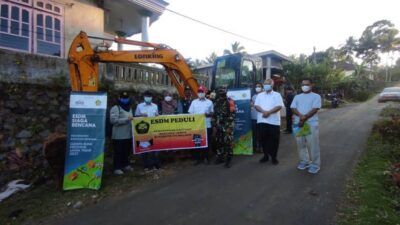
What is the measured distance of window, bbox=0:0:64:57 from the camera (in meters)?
10.9

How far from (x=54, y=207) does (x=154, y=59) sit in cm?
433

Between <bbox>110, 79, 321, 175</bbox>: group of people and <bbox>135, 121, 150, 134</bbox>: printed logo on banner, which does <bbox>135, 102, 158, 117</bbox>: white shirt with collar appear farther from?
<bbox>135, 121, 150, 134</bbox>: printed logo on banner

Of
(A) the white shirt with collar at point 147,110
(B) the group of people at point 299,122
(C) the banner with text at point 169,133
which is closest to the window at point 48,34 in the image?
(A) the white shirt with collar at point 147,110

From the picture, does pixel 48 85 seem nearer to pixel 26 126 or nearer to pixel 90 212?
pixel 26 126

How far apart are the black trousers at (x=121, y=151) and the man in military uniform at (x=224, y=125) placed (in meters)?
2.01

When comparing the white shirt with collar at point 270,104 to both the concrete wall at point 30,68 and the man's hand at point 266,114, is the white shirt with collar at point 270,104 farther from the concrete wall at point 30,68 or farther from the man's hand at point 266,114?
the concrete wall at point 30,68

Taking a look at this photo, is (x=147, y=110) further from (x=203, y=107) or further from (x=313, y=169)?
(x=313, y=169)

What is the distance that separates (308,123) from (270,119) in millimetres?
902

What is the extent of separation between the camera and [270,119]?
754 cm

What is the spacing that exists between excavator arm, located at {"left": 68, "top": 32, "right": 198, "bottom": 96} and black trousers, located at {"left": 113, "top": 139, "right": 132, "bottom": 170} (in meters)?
1.47

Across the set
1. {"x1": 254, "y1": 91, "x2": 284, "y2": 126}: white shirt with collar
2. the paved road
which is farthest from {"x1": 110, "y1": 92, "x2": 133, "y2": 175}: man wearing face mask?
{"x1": 254, "y1": 91, "x2": 284, "y2": 126}: white shirt with collar

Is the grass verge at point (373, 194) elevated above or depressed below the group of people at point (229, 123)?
below

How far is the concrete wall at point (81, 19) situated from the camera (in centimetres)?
1271

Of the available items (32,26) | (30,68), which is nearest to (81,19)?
(32,26)
